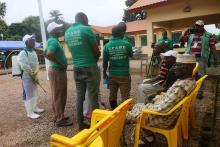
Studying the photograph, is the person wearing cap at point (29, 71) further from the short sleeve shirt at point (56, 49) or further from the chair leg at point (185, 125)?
the chair leg at point (185, 125)

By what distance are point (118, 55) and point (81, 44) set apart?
0.70 metres

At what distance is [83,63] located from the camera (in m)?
4.11

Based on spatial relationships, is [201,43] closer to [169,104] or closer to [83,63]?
[83,63]

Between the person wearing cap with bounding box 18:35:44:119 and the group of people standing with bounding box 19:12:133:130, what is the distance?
2cm

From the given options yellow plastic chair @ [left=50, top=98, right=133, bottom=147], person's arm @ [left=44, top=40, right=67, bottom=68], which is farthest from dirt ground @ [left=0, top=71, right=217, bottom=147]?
yellow plastic chair @ [left=50, top=98, right=133, bottom=147]

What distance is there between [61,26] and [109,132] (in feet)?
9.77

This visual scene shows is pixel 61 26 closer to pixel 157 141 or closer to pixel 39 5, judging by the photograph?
pixel 157 141

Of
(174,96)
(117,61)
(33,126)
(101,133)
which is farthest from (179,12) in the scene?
(101,133)

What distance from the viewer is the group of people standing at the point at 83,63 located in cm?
408

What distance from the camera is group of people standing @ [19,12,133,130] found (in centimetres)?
408

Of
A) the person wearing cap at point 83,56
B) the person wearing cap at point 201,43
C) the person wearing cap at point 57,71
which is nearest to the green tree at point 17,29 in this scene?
the person wearing cap at point 201,43

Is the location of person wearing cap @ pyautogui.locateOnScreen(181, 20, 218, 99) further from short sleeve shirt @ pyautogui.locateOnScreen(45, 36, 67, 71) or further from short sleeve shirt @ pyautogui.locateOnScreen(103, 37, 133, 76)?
short sleeve shirt @ pyautogui.locateOnScreen(45, 36, 67, 71)

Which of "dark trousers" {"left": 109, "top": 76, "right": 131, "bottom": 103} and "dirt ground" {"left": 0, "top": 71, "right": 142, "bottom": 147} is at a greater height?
"dark trousers" {"left": 109, "top": 76, "right": 131, "bottom": 103}

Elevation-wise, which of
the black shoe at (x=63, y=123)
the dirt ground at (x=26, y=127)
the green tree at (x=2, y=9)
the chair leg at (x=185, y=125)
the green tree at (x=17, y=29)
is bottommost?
the dirt ground at (x=26, y=127)
